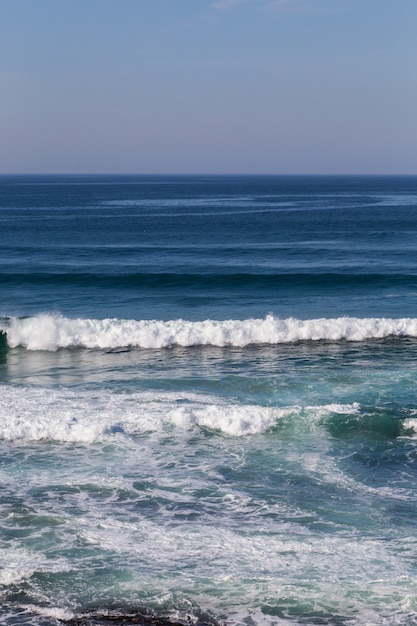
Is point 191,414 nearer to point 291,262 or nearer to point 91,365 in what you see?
point 91,365

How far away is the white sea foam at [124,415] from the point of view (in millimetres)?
20141

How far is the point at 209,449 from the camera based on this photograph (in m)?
19.3

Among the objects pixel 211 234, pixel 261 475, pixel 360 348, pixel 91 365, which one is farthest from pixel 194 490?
pixel 211 234

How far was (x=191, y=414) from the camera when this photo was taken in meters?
21.0

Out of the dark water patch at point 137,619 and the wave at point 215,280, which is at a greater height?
the wave at point 215,280

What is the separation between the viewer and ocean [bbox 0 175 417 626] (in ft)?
42.4

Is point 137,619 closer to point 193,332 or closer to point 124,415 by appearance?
point 124,415

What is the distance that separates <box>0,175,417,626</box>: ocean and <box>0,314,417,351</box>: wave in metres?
Answer: 0.08

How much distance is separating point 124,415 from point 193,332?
10122mm

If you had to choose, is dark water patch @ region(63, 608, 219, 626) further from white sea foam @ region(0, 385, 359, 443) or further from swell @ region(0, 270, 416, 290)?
swell @ region(0, 270, 416, 290)

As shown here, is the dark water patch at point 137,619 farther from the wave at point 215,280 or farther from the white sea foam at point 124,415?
the wave at point 215,280

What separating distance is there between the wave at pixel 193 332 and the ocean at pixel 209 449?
0.27ft

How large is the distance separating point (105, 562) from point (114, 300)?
25.6m

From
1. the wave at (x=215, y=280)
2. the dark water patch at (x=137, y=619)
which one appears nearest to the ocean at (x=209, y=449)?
the dark water patch at (x=137, y=619)
